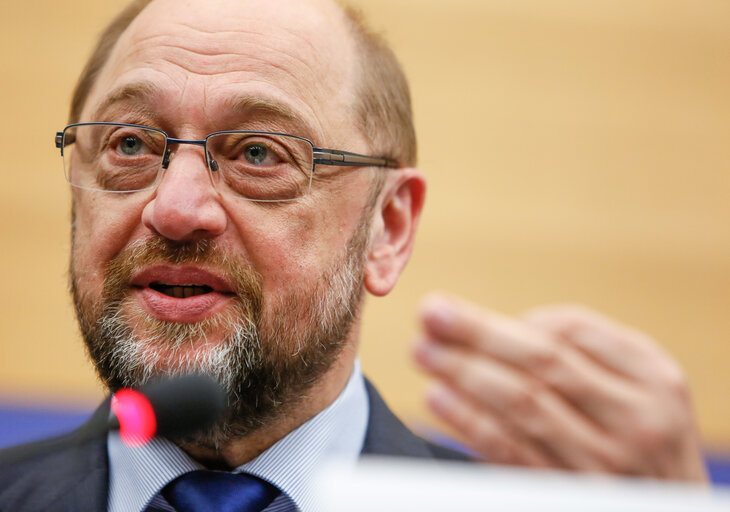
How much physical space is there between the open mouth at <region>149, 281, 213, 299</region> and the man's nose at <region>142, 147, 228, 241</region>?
92 mm

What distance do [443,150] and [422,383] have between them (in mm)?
932

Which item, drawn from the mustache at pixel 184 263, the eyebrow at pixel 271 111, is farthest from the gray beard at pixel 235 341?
the eyebrow at pixel 271 111

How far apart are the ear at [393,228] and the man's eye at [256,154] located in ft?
1.00

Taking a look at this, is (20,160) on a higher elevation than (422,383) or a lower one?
higher

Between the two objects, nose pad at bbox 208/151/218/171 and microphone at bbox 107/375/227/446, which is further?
nose pad at bbox 208/151/218/171

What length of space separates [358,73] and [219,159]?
1.27 feet

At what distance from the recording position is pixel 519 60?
2.94 m

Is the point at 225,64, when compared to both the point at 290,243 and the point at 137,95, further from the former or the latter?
the point at 290,243

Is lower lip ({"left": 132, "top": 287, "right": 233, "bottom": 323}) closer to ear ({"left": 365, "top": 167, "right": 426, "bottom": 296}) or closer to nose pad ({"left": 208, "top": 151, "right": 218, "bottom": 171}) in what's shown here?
nose pad ({"left": 208, "top": 151, "right": 218, "bottom": 171})

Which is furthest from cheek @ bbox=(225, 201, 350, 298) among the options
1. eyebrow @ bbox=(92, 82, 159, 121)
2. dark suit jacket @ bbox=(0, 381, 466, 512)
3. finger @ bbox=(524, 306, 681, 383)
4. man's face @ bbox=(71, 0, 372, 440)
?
finger @ bbox=(524, 306, 681, 383)

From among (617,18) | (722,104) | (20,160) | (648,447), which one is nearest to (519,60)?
(617,18)

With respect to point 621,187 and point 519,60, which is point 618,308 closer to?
point 621,187

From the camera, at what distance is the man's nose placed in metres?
1.19

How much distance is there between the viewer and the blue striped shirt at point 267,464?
1.25 metres
